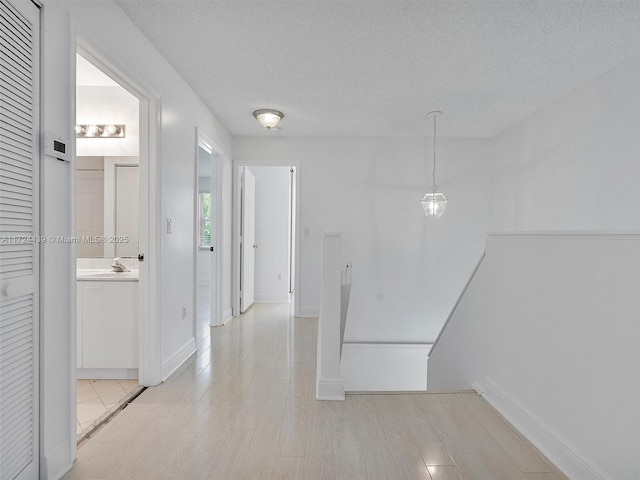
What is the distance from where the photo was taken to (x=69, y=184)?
1809 mm

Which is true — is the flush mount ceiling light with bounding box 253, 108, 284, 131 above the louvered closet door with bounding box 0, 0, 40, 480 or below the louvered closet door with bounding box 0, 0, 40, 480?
above

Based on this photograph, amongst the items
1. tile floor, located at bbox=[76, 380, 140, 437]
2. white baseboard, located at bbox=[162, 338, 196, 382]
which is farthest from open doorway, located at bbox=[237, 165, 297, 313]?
tile floor, located at bbox=[76, 380, 140, 437]

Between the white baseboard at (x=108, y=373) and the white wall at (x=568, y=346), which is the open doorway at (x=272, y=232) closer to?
the white baseboard at (x=108, y=373)

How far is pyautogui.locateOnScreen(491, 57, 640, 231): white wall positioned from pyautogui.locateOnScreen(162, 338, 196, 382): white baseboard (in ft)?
11.3

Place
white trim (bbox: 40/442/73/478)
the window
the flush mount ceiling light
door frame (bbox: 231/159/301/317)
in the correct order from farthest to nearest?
the window
door frame (bbox: 231/159/301/317)
the flush mount ceiling light
white trim (bbox: 40/442/73/478)

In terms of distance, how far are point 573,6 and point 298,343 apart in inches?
134

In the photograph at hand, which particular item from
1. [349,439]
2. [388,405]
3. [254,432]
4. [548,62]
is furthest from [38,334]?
[548,62]

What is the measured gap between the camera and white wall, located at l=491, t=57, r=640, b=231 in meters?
2.93

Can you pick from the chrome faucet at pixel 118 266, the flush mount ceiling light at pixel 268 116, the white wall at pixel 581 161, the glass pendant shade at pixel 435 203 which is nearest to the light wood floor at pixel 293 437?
the chrome faucet at pixel 118 266

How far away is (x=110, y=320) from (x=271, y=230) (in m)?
3.78

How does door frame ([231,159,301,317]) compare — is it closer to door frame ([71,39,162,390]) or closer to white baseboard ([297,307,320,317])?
white baseboard ([297,307,320,317])

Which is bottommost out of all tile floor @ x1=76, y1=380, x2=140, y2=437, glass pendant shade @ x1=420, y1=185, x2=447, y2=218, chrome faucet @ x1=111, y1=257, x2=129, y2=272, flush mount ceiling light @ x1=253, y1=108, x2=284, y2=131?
tile floor @ x1=76, y1=380, x2=140, y2=437

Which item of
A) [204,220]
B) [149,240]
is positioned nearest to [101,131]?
[149,240]

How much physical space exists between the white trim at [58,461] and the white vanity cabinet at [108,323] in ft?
3.37
